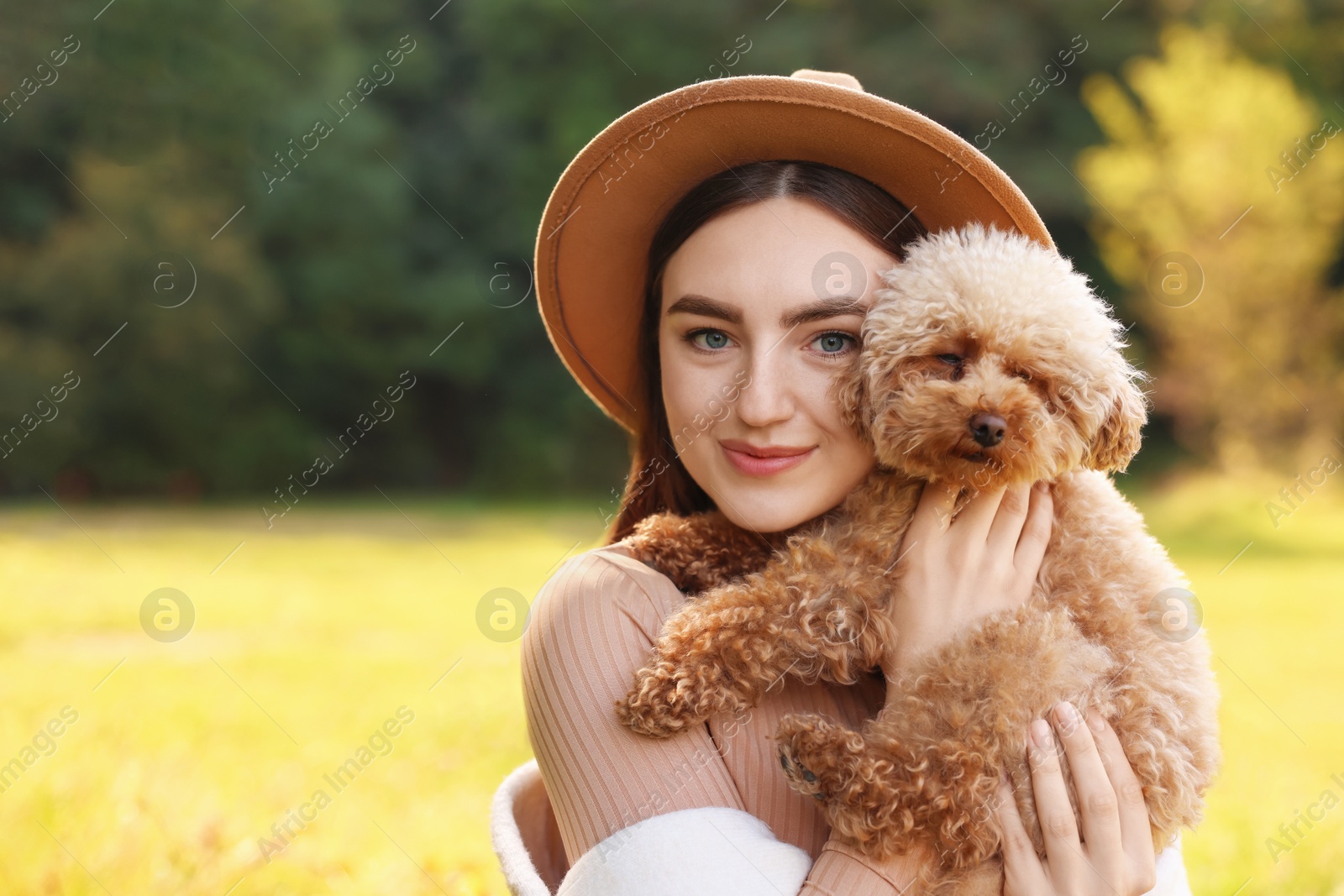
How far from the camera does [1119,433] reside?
7.03ft

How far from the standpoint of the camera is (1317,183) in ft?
57.4

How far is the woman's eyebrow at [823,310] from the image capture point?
6.65ft

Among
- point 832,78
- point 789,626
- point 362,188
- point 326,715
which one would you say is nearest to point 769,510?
point 789,626

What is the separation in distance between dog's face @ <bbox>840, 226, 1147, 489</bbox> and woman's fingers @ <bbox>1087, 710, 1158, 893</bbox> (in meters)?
0.50

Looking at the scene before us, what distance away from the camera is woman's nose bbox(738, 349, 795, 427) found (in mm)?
1989

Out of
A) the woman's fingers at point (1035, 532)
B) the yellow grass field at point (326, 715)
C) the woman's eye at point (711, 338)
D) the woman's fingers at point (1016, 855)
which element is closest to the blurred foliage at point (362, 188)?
the yellow grass field at point (326, 715)

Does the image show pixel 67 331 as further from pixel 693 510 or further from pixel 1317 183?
pixel 1317 183

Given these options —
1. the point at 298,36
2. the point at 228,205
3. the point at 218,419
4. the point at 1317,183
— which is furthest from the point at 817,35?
the point at 218,419

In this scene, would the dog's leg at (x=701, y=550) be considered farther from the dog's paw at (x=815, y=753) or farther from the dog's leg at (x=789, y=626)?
the dog's paw at (x=815, y=753)

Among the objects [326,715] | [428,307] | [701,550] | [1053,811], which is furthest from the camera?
[428,307]

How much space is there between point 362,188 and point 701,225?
21496mm

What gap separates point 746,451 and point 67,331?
20681 mm

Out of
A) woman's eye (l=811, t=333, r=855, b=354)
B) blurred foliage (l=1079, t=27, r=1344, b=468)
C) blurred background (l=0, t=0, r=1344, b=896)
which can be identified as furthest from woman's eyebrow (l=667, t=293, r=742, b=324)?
blurred foliage (l=1079, t=27, r=1344, b=468)

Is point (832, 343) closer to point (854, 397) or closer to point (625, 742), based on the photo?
point (854, 397)
